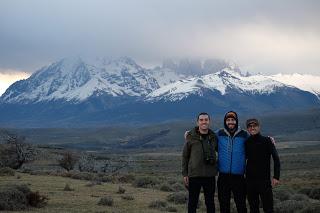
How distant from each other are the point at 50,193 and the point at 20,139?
37651 millimetres

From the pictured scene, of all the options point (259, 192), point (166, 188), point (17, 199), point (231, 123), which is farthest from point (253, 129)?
point (166, 188)

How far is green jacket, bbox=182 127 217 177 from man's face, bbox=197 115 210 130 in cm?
21

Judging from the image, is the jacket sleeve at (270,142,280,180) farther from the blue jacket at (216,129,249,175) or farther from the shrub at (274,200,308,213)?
the shrub at (274,200,308,213)

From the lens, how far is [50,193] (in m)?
24.1

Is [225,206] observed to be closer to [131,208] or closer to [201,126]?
[201,126]

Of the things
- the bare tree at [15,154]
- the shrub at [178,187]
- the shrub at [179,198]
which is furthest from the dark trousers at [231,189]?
the bare tree at [15,154]

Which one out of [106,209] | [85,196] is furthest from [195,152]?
[85,196]

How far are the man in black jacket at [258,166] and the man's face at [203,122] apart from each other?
1.01 metres

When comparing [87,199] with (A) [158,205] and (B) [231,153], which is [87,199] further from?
(B) [231,153]

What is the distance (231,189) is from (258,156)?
1056mm

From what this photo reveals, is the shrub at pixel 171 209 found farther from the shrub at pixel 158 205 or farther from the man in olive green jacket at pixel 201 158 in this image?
the man in olive green jacket at pixel 201 158

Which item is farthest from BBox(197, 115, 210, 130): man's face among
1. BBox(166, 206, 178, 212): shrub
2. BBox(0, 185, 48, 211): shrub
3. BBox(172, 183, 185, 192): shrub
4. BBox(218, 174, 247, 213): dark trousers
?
BBox(172, 183, 185, 192): shrub

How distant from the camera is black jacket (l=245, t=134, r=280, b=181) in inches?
506

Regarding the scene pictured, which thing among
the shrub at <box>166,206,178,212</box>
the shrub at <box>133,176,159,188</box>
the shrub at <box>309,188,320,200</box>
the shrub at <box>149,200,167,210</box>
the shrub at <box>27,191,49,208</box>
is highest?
the shrub at <box>27,191,49,208</box>
